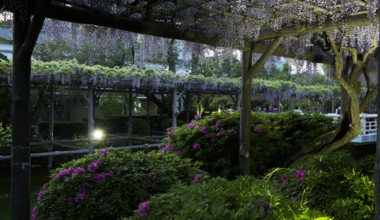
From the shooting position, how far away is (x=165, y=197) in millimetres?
1644

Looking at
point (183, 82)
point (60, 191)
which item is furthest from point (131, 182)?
point (183, 82)

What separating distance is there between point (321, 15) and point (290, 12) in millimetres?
407

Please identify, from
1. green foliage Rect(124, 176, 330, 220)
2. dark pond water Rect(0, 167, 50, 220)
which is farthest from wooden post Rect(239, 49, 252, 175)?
dark pond water Rect(0, 167, 50, 220)

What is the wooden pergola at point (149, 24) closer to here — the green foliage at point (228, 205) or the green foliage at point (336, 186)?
the green foliage at point (228, 205)

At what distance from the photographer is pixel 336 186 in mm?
1949

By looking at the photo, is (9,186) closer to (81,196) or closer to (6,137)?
(6,137)

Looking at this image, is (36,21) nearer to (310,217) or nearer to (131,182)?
(131,182)

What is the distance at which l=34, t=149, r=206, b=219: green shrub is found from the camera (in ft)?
8.01

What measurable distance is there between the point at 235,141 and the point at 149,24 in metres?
2.17

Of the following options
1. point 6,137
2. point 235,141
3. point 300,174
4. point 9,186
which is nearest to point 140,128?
point 6,137

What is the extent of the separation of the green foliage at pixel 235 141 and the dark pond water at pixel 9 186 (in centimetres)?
339

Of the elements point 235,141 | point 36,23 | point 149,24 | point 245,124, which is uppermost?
point 149,24

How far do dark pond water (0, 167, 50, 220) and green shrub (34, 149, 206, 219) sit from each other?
350cm

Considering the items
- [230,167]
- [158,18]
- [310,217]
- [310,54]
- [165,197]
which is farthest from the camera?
[310,54]
